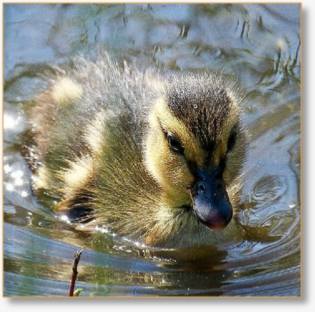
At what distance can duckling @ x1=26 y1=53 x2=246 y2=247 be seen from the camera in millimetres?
3324

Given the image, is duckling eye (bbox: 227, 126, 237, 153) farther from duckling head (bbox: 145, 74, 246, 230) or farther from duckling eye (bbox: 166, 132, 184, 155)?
duckling eye (bbox: 166, 132, 184, 155)

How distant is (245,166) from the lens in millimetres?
3537

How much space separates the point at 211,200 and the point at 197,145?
0.64ft

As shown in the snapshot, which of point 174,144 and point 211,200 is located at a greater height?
point 174,144

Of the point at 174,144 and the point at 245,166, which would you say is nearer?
the point at 174,144

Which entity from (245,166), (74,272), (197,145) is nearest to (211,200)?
(197,145)

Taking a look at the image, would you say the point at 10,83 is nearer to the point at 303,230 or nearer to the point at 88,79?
the point at 88,79

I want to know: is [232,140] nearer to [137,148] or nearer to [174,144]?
[174,144]

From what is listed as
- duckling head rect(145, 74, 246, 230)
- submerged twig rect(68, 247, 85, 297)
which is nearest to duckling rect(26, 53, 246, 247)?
duckling head rect(145, 74, 246, 230)

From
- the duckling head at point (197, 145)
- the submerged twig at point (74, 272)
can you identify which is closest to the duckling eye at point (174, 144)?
the duckling head at point (197, 145)

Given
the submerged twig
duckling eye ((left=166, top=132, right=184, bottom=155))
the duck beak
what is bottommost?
the submerged twig

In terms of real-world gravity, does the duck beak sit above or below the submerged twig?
above

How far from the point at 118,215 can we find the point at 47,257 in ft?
1.02

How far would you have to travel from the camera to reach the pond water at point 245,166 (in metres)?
3.40
